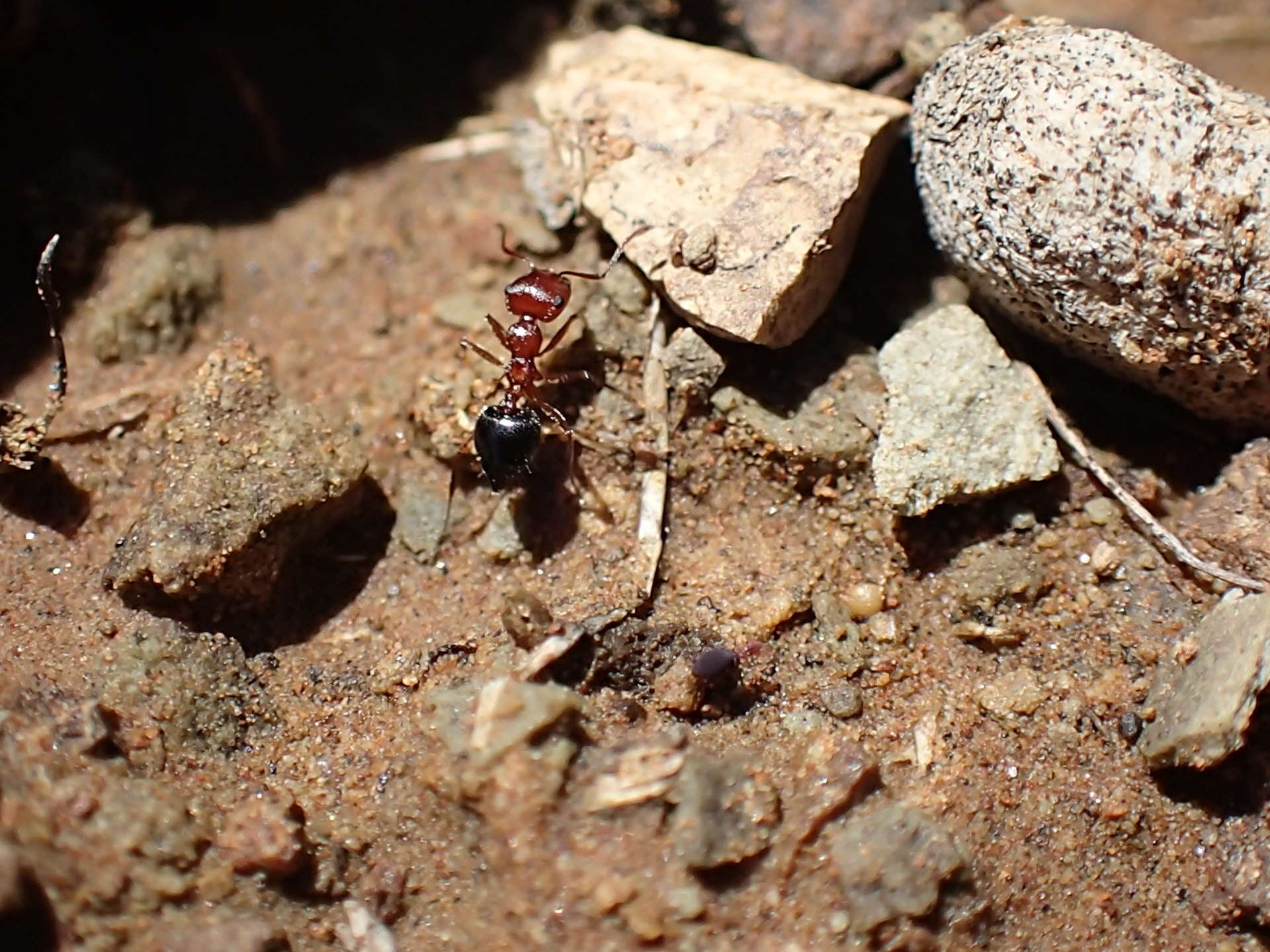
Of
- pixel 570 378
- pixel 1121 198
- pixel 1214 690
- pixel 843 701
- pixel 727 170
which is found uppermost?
pixel 1121 198

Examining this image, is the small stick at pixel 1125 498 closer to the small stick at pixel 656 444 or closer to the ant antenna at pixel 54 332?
the small stick at pixel 656 444

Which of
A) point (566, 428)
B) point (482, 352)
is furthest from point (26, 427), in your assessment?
point (566, 428)

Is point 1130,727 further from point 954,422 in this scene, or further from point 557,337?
point 557,337

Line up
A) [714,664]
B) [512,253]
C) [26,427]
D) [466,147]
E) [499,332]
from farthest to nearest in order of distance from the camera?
[466,147] < [512,253] < [499,332] < [26,427] < [714,664]

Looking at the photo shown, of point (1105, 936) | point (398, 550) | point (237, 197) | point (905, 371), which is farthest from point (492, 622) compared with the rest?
point (237, 197)

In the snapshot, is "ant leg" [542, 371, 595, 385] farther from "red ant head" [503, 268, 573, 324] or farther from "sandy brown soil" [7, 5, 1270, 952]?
"red ant head" [503, 268, 573, 324]

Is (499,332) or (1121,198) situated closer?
(1121,198)

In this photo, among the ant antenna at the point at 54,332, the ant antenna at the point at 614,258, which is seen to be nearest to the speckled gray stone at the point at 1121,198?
the ant antenna at the point at 614,258
